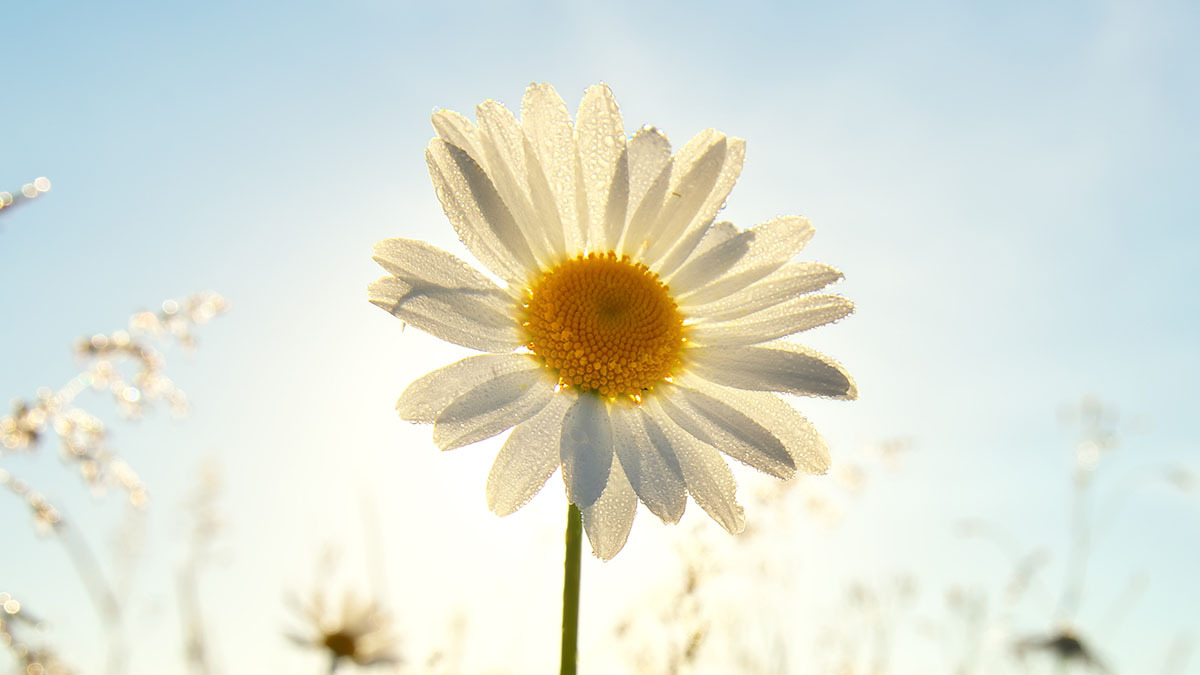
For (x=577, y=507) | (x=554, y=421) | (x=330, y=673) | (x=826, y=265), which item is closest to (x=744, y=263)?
(x=826, y=265)

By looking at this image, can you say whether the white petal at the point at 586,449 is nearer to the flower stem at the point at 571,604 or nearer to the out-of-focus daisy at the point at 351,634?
the flower stem at the point at 571,604

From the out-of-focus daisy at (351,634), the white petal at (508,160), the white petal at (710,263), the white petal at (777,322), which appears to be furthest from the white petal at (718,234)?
the out-of-focus daisy at (351,634)

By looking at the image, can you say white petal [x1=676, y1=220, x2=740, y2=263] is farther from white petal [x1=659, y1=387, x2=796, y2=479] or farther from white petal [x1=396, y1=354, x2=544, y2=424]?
white petal [x1=396, y1=354, x2=544, y2=424]

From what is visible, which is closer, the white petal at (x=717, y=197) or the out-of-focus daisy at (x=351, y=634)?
the white petal at (x=717, y=197)

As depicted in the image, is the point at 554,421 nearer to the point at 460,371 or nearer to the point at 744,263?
the point at 460,371

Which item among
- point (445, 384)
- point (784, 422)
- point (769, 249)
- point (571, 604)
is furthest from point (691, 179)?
point (571, 604)

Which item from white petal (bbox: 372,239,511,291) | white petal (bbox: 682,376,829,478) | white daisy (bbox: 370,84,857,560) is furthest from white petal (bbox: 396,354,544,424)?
white petal (bbox: 682,376,829,478)
